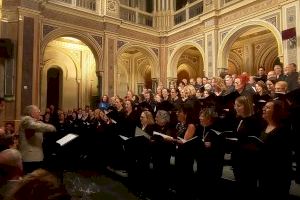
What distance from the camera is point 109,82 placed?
42.0 ft

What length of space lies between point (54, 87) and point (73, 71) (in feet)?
4.20

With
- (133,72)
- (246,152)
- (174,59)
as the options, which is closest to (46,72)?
(133,72)

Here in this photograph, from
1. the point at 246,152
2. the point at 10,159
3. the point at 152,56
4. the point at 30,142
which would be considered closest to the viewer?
the point at 10,159

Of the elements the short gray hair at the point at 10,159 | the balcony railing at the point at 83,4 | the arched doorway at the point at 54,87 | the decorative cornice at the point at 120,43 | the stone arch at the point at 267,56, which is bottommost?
the short gray hair at the point at 10,159

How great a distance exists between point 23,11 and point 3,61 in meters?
1.89

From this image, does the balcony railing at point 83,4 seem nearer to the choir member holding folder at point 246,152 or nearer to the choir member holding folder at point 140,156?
the choir member holding folder at point 140,156

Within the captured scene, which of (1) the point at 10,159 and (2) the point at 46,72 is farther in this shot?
(2) the point at 46,72

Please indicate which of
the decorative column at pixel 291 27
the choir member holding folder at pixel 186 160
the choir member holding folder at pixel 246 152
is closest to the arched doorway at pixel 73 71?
the decorative column at pixel 291 27

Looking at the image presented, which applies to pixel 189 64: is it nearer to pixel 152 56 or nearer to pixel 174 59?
pixel 174 59

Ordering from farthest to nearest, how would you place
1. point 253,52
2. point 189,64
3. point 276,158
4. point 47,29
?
point 189,64 < point 253,52 < point 47,29 < point 276,158

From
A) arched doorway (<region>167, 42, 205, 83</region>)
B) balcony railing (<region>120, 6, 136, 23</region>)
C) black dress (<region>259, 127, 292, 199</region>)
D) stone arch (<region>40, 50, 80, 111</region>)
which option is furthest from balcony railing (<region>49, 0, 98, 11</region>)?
black dress (<region>259, 127, 292, 199</region>)

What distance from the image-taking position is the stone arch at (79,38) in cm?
1126

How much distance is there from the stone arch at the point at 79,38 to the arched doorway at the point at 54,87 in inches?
122

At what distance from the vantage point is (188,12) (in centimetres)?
1386
